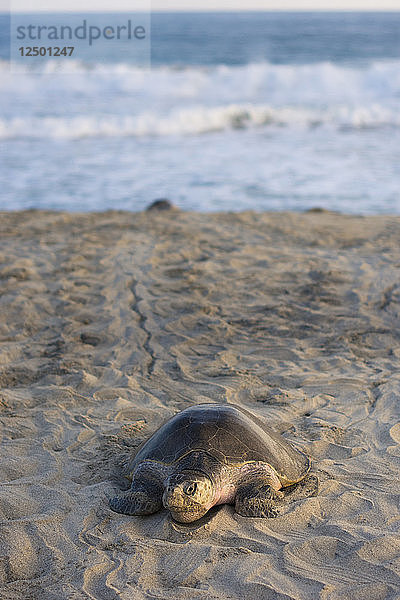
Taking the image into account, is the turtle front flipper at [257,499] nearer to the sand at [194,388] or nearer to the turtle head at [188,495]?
the sand at [194,388]

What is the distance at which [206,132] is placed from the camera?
1549 centimetres

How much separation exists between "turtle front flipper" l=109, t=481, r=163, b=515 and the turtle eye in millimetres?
246

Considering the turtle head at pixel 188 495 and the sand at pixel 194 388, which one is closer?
the sand at pixel 194 388

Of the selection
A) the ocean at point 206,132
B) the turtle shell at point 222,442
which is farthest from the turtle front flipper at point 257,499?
the ocean at point 206,132

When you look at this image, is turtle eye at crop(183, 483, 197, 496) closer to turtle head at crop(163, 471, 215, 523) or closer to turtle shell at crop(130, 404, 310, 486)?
turtle head at crop(163, 471, 215, 523)

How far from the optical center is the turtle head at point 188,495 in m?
2.28

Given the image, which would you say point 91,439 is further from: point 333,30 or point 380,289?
point 333,30

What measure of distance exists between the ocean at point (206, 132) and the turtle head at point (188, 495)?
6.93 m

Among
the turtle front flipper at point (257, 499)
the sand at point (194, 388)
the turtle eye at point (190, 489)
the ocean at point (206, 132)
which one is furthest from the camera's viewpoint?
the ocean at point (206, 132)

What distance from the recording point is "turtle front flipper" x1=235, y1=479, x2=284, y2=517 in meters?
2.41

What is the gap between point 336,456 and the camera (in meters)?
2.91

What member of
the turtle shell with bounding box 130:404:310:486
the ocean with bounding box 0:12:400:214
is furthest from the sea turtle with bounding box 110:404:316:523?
the ocean with bounding box 0:12:400:214

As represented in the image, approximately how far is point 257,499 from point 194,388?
1.30m

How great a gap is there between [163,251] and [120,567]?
170 inches
